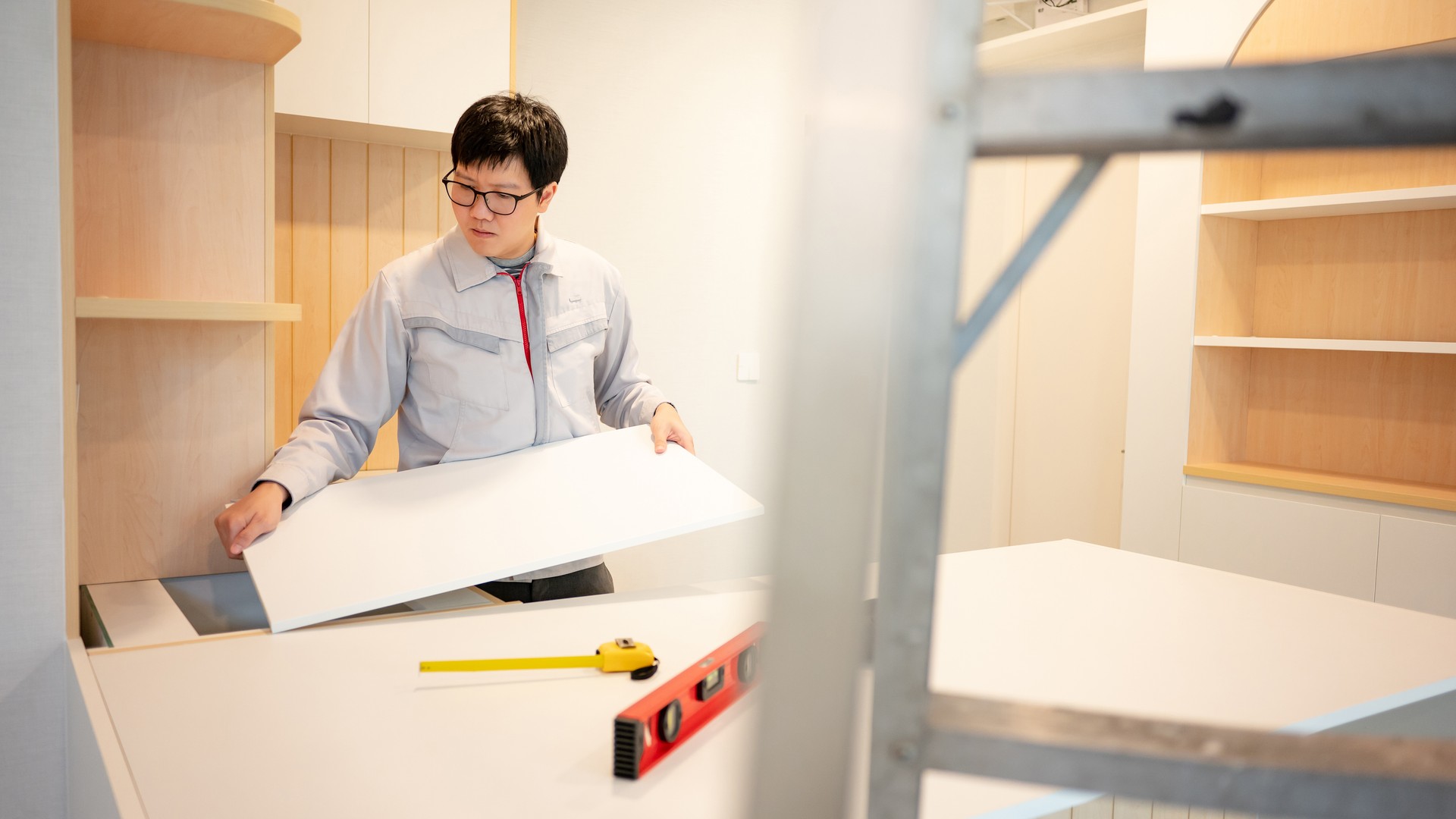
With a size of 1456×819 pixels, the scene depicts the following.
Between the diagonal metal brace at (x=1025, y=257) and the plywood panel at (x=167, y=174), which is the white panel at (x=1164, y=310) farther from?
the diagonal metal brace at (x=1025, y=257)

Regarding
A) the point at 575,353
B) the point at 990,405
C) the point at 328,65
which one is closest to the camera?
the point at 575,353

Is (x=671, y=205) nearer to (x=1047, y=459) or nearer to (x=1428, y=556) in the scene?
(x=1047, y=459)

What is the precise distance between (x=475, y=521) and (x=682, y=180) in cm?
232

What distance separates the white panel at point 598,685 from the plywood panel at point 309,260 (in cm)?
157

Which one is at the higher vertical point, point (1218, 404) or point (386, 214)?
point (386, 214)

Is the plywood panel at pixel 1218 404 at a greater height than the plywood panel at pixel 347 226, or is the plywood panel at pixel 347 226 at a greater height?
the plywood panel at pixel 347 226

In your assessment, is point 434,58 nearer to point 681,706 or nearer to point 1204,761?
point 681,706

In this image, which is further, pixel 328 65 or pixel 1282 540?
pixel 1282 540

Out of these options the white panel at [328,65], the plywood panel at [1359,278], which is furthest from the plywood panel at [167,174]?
the plywood panel at [1359,278]

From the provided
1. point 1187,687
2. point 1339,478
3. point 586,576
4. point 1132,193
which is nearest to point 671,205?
point 1132,193

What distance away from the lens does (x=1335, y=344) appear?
2.54 meters

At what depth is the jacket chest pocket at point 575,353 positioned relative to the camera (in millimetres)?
1748

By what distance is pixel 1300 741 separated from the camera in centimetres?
33

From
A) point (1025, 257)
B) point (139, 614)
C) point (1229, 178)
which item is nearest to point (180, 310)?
point (139, 614)
